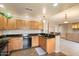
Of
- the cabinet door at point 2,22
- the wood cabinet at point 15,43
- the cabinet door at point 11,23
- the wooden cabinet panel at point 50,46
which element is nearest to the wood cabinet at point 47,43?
the wooden cabinet panel at point 50,46

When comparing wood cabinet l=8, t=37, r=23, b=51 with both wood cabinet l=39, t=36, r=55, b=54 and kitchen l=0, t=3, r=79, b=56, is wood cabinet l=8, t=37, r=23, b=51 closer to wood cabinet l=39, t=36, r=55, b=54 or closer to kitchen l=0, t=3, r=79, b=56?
kitchen l=0, t=3, r=79, b=56

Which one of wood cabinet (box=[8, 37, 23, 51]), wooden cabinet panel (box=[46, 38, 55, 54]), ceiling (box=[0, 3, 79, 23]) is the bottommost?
wooden cabinet panel (box=[46, 38, 55, 54])

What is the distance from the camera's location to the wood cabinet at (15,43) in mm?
1974

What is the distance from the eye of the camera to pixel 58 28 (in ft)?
7.04

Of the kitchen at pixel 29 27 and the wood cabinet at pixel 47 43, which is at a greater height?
the kitchen at pixel 29 27

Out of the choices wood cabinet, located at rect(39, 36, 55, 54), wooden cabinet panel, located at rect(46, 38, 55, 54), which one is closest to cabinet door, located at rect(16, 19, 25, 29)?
wood cabinet, located at rect(39, 36, 55, 54)

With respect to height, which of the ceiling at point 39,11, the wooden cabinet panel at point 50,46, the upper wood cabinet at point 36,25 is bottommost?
the wooden cabinet panel at point 50,46

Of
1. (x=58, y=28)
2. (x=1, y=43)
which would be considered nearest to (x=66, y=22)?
(x=58, y=28)

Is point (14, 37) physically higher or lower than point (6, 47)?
higher

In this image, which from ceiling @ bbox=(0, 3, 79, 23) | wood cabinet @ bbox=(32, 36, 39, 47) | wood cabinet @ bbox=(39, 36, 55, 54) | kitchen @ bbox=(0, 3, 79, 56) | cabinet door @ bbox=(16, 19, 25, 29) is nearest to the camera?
ceiling @ bbox=(0, 3, 79, 23)

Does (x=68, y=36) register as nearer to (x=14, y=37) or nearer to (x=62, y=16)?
(x=62, y=16)

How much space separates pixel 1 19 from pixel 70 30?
5.37 ft

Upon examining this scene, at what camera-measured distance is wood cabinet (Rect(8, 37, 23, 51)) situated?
1.97 meters

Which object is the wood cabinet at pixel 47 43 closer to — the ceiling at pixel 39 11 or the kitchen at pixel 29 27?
the kitchen at pixel 29 27
